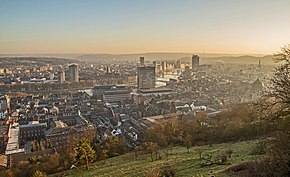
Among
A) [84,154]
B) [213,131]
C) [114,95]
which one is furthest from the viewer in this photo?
[114,95]

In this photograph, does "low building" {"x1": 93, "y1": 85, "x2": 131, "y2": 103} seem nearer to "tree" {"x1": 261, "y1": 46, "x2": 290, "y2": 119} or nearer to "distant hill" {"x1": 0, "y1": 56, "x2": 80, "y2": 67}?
"tree" {"x1": 261, "y1": 46, "x2": 290, "y2": 119}

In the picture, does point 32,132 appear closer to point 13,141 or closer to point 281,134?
point 13,141

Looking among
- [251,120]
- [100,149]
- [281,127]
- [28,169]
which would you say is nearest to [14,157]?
[28,169]

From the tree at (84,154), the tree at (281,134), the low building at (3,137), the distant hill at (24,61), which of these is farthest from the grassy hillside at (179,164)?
the distant hill at (24,61)

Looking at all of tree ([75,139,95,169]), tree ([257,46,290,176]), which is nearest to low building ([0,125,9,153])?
tree ([75,139,95,169])

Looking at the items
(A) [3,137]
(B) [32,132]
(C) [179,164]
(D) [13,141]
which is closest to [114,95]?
(B) [32,132]

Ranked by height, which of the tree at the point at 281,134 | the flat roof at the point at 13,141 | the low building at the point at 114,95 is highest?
the tree at the point at 281,134

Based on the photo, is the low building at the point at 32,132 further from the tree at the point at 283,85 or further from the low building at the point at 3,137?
the tree at the point at 283,85

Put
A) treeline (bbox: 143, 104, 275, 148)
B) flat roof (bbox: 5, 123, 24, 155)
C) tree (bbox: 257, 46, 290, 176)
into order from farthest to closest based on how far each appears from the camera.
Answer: flat roof (bbox: 5, 123, 24, 155) < treeline (bbox: 143, 104, 275, 148) < tree (bbox: 257, 46, 290, 176)

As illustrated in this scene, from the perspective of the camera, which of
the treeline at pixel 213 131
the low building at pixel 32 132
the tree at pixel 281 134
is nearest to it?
the tree at pixel 281 134

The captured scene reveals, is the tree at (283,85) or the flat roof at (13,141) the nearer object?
the tree at (283,85)
